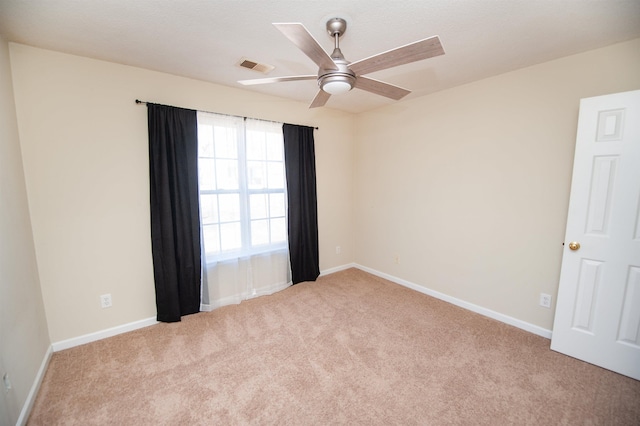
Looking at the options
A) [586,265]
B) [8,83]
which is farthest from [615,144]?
[8,83]

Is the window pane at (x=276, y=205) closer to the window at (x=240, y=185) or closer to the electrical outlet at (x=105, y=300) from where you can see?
the window at (x=240, y=185)

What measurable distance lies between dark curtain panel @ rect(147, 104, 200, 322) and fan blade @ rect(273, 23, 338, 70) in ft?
5.79

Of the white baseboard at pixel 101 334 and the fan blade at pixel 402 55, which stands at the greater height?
the fan blade at pixel 402 55

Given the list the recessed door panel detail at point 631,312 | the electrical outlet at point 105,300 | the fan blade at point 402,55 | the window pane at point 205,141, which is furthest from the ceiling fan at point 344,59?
the electrical outlet at point 105,300

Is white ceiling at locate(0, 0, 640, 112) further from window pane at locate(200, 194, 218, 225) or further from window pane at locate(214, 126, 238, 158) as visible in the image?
window pane at locate(200, 194, 218, 225)

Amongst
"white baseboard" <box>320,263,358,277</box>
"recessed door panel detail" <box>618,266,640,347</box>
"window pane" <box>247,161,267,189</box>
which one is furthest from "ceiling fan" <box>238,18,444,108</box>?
"white baseboard" <box>320,263,358,277</box>

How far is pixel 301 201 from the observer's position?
3521 mm

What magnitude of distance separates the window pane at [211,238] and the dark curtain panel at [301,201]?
931mm

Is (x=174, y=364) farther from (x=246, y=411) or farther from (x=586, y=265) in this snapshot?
(x=586, y=265)

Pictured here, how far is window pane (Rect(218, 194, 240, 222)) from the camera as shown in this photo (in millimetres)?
2925

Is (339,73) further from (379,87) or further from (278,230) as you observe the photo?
(278,230)

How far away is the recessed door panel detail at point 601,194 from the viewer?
1.90 m

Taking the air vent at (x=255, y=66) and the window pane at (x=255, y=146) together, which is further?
the window pane at (x=255, y=146)

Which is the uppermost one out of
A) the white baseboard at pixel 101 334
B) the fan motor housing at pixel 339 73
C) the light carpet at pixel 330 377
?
the fan motor housing at pixel 339 73
